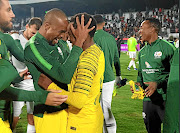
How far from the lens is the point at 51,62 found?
80.7 inches

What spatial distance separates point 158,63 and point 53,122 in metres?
1.87

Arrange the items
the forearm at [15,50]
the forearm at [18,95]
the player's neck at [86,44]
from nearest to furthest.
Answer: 1. the forearm at [18,95]
2. the player's neck at [86,44]
3. the forearm at [15,50]

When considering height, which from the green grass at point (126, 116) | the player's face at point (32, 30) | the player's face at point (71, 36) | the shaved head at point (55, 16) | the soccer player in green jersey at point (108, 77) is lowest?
the green grass at point (126, 116)

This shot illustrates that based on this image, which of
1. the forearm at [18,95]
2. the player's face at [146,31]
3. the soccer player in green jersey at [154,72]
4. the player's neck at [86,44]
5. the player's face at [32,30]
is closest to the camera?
the forearm at [18,95]

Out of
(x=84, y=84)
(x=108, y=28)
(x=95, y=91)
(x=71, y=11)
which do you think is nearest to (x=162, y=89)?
(x=95, y=91)

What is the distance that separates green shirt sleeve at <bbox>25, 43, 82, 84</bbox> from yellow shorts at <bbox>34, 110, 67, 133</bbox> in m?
0.34

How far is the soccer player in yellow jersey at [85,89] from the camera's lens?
189cm

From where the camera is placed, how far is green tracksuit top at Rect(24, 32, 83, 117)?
1.97 m

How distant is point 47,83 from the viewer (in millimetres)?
2111

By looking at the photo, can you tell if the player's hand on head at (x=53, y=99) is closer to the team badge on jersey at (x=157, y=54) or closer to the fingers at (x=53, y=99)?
the fingers at (x=53, y=99)

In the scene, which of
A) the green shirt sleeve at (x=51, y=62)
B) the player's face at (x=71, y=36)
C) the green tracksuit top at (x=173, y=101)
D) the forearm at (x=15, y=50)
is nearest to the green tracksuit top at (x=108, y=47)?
the forearm at (x=15, y=50)

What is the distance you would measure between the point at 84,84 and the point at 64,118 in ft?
1.44

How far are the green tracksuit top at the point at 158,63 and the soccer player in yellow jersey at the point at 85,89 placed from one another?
1523 millimetres

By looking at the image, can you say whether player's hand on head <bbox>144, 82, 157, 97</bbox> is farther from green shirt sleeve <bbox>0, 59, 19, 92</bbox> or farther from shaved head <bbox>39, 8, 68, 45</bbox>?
green shirt sleeve <bbox>0, 59, 19, 92</bbox>
